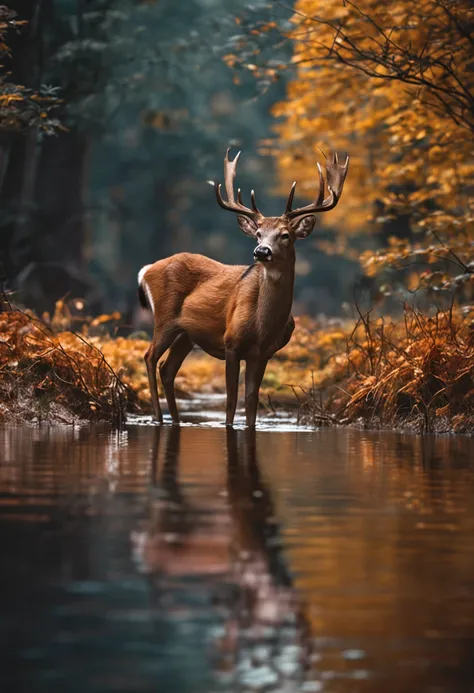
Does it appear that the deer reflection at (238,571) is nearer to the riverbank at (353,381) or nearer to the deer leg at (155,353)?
the riverbank at (353,381)

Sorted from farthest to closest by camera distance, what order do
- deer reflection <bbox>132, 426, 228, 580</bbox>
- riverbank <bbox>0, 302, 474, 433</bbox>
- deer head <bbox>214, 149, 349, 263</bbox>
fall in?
1. riverbank <bbox>0, 302, 474, 433</bbox>
2. deer head <bbox>214, 149, 349, 263</bbox>
3. deer reflection <bbox>132, 426, 228, 580</bbox>

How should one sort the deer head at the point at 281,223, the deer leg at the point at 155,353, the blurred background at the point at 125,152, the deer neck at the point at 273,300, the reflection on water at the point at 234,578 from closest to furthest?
the reflection on water at the point at 234,578
the deer head at the point at 281,223
the deer neck at the point at 273,300
the deer leg at the point at 155,353
the blurred background at the point at 125,152

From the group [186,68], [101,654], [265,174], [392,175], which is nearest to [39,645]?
[101,654]

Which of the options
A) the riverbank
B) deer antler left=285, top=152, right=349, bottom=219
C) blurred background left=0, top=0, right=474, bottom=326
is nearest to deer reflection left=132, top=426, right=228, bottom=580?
the riverbank

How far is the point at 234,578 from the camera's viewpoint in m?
7.04

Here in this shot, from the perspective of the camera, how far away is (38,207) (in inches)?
1497

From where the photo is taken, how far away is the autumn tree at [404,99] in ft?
64.1

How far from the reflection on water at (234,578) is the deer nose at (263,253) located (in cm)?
443

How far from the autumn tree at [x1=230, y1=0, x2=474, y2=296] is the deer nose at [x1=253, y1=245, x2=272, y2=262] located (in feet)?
7.03

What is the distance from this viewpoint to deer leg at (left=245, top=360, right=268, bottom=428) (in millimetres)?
17688

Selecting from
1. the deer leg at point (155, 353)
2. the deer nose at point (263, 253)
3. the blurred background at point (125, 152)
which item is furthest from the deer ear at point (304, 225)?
the blurred background at point (125, 152)

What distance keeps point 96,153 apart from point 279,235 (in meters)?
49.8

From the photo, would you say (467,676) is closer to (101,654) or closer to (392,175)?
(101,654)

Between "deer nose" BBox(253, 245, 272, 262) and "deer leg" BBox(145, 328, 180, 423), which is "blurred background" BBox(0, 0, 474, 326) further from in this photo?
"deer leg" BBox(145, 328, 180, 423)
